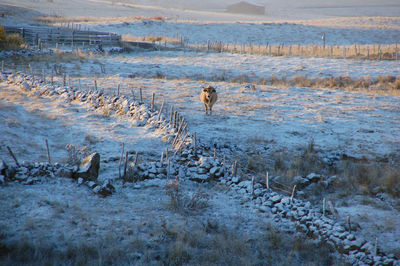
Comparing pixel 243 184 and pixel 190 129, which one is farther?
pixel 190 129

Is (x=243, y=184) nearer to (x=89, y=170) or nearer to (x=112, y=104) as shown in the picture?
(x=89, y=170)

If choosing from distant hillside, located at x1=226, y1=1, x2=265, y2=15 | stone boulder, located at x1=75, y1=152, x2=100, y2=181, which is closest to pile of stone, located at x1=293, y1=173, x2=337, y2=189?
stone boulder, located at x1=75, y1=152, x2=100, y2=181

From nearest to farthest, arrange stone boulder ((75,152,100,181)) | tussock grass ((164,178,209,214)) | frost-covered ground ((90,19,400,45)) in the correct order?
tussock grass ((164,178,209,214)), stone boulder ((75,152,100,181)), frost-covered ground ((90,19,400,45))

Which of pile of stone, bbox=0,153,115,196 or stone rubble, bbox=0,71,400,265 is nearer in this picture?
stone rubble, bbox=0,71,400,265

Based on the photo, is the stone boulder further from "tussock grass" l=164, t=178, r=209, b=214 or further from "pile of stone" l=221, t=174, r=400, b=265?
"pile of stone" l=221, t=174, r=400, b=265

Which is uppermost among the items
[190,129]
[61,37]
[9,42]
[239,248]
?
[61,37]

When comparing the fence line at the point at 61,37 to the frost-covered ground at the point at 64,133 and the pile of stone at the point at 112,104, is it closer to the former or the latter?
the pile of stone at the point at 112,104

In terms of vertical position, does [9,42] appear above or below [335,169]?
above

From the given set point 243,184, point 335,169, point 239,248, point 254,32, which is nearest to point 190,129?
point 243,184

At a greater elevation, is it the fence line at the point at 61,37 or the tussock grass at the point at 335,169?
the fence line at the point at 61,37

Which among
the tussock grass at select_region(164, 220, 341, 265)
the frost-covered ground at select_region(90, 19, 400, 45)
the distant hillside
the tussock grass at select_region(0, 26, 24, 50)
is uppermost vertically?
the distant hillside

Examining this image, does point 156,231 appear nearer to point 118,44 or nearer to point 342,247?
point 342,247

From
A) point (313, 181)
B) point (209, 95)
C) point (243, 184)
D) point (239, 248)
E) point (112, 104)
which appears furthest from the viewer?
point (112, 104)

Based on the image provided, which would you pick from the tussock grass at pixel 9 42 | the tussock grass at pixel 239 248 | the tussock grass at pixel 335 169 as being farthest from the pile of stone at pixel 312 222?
the tussock grass at pixel 9 42
